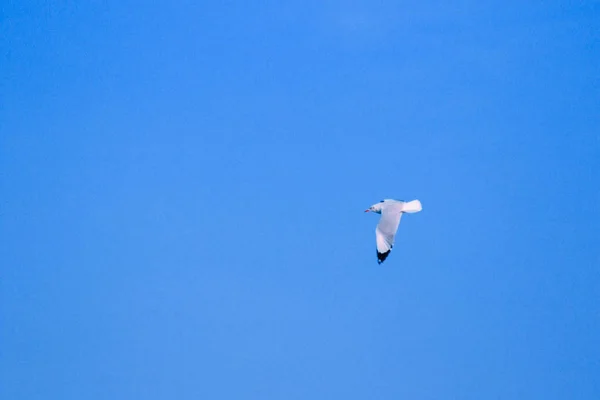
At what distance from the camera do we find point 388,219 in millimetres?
5125

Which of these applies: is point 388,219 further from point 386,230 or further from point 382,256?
point 382,256

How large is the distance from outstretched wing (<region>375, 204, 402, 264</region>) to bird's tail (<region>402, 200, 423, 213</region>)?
0.03 metres

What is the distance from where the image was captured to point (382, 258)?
4.96 metres

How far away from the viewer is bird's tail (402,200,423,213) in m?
5.18

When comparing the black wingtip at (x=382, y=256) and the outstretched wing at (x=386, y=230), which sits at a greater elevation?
the outstretched wing at (x=386, y=230)

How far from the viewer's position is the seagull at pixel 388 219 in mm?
5027

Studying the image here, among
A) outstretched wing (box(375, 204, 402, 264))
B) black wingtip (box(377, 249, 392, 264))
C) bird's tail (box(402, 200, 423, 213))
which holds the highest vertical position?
bird's tail (box(402, 200, 423, 213))

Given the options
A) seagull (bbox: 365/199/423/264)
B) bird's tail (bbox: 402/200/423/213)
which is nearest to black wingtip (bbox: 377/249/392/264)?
seagull (bbox: 365/199/423/264)

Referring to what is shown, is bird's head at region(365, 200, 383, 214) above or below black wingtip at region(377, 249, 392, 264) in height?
above

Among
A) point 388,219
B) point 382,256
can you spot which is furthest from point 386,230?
point 382,256

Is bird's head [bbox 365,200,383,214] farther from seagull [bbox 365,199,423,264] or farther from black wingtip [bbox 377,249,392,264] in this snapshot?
black wingtip [bbox 377,249,392,264]

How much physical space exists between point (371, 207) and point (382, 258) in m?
0.46

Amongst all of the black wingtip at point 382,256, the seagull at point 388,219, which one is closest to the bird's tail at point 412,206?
the seagull at point 388,219

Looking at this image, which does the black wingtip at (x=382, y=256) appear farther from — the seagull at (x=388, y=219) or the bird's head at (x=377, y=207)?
the bird's head at (x=377, y=207)
